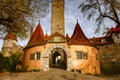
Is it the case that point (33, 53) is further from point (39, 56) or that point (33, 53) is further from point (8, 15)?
point (8, 15)

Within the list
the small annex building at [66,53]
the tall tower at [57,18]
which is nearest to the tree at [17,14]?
the small annex building at [66,53]

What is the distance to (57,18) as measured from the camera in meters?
39.8

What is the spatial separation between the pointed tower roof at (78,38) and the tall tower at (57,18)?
4.98 meters

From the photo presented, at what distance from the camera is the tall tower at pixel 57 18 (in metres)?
39.6

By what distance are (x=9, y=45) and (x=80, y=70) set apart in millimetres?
32693

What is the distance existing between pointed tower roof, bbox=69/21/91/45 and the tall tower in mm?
4976

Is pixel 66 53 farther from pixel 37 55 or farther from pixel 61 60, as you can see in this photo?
pixel 61 60

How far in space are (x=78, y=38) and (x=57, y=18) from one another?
9.15 metres

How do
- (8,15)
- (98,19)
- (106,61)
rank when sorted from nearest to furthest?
(8,15), (98,19), (106,61)

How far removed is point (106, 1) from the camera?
2316cm

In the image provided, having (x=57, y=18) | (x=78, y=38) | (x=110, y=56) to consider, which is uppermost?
(x=57, y=18)

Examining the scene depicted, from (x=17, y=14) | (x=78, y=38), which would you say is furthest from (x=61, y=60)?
(x=17, y=14)

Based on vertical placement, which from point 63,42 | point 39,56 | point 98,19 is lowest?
point 39,56

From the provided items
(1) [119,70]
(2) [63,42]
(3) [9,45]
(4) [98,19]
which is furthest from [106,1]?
(3) [9,45]
